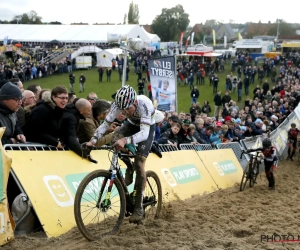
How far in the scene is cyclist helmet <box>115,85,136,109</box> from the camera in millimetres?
5613

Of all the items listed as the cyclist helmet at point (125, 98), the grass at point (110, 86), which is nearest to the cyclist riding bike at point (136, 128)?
the cyclist helmet at point (125, 98)

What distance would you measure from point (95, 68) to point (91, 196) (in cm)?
4897

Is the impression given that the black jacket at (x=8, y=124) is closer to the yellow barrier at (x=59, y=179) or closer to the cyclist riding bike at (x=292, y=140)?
the yellow barrier at (x=59, y=179)

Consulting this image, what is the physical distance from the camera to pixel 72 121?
6723 mm

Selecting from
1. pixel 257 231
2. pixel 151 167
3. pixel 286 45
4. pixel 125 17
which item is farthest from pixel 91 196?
pixel 125 17

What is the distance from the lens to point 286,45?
65.8 metres

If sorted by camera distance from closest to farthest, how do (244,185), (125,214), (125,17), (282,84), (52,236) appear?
(52,236) → (125,214) → (244,185) → (282,84) → (125,17)

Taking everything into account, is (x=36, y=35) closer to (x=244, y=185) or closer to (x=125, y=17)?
(x=244, y=185)

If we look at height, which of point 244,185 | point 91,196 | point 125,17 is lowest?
point 244,185

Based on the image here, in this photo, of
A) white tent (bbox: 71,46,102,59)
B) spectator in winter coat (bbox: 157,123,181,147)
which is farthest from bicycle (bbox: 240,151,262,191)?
white tent (bbox: 71,46,102,59)

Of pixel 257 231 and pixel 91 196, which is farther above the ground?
pixel 91 196

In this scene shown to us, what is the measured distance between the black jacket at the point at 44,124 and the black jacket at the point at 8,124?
40 cm

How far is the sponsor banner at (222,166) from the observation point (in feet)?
36.4

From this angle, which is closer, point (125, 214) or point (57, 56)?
point (125, 214)
